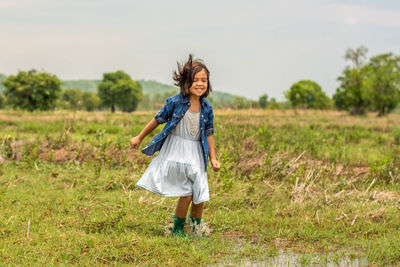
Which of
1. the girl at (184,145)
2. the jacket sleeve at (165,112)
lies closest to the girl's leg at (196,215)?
the girl at (184,145)

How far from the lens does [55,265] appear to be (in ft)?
11.3

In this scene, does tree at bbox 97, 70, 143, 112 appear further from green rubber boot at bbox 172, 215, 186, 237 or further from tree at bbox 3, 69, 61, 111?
green rubber boot at bbox 172, 215, 186, 237

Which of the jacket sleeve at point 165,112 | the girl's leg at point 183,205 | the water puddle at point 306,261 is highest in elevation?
the jacket sleeve at point 165,112

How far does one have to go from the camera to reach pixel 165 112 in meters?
A: 4.21

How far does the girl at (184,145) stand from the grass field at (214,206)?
1.56 ft

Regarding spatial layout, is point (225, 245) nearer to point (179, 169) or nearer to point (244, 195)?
point (179, 169)

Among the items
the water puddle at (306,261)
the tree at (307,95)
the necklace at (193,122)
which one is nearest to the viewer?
the water puddle at (306,261)

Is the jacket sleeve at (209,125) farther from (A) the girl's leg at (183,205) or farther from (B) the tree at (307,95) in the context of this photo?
(B) the tree at (307,95)

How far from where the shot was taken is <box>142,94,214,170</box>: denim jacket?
4176 mm

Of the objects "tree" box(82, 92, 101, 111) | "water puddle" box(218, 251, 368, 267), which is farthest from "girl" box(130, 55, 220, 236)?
"tree" box(82, 92, 101, 111)

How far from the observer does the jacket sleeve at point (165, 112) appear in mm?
4188

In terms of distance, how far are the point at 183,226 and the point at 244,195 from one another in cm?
178

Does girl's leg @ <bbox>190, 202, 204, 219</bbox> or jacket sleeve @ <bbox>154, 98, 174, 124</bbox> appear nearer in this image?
jacket sleeve @ <bbox>154, 98, 174, 124</bbox>

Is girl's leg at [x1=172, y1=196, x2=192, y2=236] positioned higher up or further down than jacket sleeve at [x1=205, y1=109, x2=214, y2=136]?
further down
